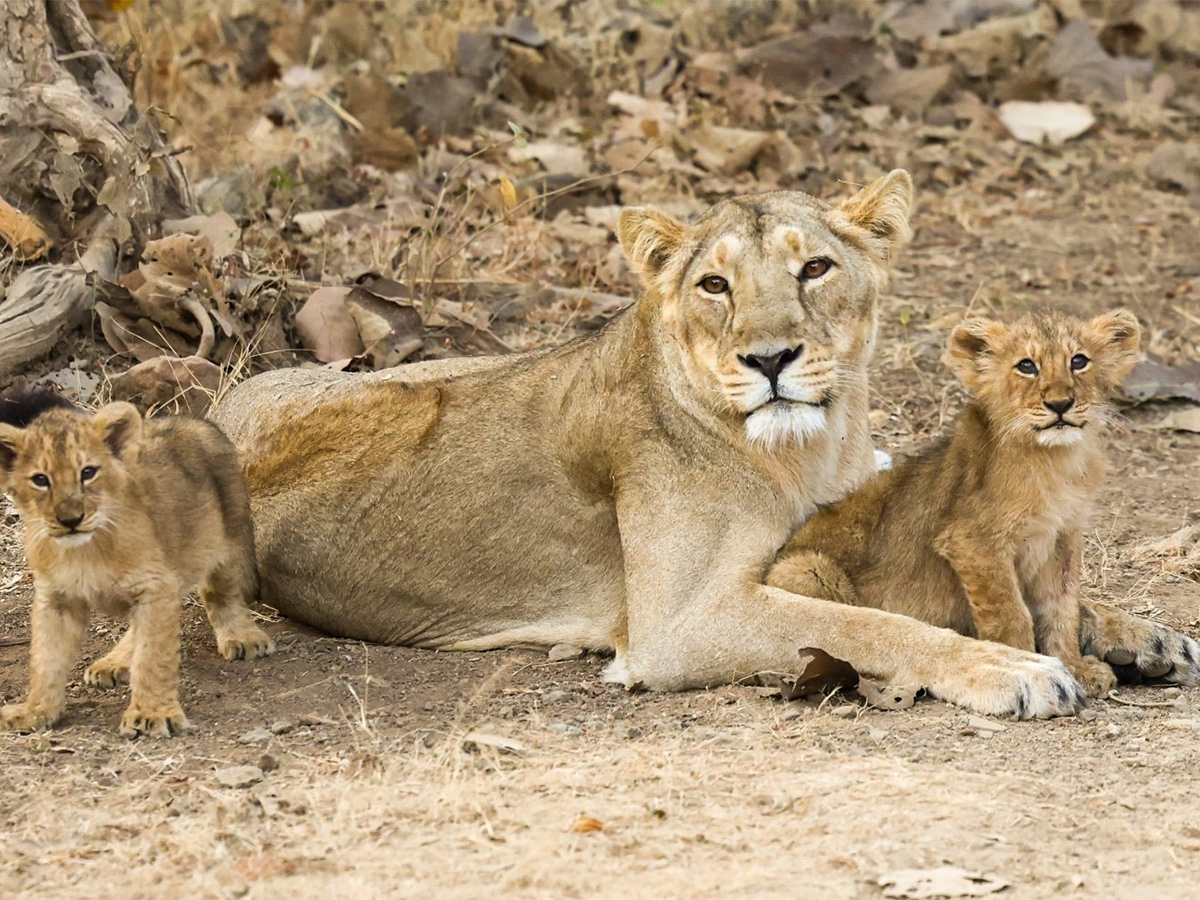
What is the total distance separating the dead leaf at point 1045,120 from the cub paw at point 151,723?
34.7 ft

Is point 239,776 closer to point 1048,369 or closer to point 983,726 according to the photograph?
point 983,726

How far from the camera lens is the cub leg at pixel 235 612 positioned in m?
6.54

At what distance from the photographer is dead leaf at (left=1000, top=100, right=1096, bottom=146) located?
14391 mm

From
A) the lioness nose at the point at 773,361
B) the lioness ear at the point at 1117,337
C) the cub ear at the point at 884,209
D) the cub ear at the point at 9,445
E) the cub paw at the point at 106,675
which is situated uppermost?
the cub ear at the point at 884,209

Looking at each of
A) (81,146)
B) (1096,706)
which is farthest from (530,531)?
(81,146)

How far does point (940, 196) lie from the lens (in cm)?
1322

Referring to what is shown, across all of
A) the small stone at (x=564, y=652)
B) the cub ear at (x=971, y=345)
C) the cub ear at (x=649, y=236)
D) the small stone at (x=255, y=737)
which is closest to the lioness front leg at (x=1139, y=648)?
the cub ear at (x=971, y=345)

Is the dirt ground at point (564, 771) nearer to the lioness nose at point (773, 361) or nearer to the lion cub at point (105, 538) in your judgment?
the lion cub at point (105, 538)

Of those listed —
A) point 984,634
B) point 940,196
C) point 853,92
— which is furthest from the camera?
point 853,92

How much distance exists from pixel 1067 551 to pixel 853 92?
9.04 meters

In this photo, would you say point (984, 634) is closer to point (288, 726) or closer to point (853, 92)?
point (288, 726)

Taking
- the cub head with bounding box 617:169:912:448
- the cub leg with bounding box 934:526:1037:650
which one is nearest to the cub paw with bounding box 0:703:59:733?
the cub head with bounding box 617:169:912:448

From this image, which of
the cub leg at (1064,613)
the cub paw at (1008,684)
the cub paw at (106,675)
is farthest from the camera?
the cub paw at (106,675)

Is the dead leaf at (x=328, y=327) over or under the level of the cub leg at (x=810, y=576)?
over
